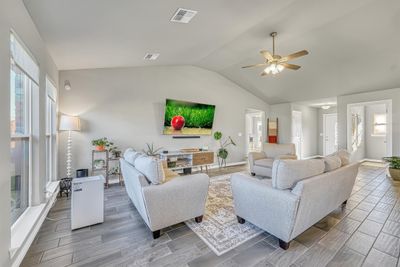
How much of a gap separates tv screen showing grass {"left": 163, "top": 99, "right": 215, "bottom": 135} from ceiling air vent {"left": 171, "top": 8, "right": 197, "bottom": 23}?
2.50 metres

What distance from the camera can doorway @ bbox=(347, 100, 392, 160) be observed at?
6.64 metres

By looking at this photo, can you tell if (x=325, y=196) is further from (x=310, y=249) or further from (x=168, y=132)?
(x=168, y=132)

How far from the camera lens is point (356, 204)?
118 inches

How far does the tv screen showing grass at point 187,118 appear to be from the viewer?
4.96m

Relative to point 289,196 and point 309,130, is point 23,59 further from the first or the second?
point 309,130

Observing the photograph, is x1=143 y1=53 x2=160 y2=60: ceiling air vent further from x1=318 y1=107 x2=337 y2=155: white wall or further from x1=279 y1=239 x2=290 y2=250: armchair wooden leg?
x1=318 y1=107 x2=337 y2=155: white wall

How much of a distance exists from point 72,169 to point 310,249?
4435mm

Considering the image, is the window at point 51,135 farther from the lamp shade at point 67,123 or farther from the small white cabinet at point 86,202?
the small white cabinet at point 86,202

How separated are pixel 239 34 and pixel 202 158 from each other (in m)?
3.20

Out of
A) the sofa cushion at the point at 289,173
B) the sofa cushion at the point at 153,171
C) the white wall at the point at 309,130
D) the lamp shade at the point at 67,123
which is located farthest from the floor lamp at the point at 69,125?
the white wall at the point at 309,130

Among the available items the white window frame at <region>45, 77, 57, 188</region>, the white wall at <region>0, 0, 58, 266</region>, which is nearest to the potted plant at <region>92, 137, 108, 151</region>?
the white window frame at <region>45, 77, 57, 188</region>

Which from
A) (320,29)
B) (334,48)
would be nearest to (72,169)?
(320,29)

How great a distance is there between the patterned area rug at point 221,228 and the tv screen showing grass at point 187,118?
98.9 inches

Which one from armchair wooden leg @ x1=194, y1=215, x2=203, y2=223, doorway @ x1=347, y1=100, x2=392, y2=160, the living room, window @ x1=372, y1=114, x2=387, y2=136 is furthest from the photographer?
window @ x1=372, y1=114, x2=387, y2=136
